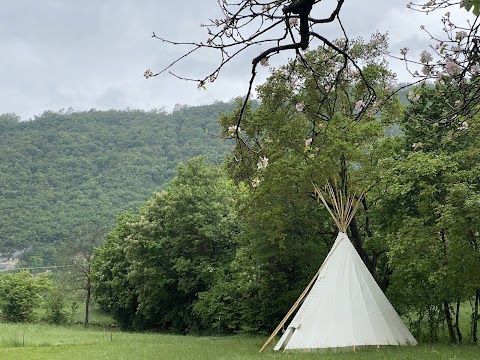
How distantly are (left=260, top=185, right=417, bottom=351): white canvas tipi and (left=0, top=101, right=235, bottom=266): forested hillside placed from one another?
3587 centimetres

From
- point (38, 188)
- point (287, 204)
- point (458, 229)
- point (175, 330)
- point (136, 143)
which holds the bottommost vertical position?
point (175, 330)

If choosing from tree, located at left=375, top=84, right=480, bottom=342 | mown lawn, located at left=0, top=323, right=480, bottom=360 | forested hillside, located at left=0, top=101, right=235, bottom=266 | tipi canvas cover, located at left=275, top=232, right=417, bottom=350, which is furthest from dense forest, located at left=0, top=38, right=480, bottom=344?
forested hillside, located at left=0, top=101, right=235, bottom=266

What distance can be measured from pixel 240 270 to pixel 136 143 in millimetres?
50670

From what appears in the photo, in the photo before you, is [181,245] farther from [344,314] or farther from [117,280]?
[344,314]

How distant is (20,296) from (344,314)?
2483 cm

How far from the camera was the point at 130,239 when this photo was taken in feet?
85.4

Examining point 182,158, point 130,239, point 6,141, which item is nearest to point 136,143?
point 182,158

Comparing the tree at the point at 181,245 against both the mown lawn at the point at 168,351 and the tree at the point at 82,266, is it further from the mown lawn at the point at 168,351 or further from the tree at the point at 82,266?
the tree at the point at 82,266

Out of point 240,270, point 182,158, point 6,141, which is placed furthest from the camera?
point 6,141

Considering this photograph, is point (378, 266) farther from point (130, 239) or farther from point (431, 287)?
point (130, 239)

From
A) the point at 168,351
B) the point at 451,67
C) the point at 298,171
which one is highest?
the point at 298,171

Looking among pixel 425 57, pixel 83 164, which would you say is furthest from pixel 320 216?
pixel 83 164

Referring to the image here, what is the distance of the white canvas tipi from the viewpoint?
11914mm

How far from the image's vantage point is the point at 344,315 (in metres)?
12.1
